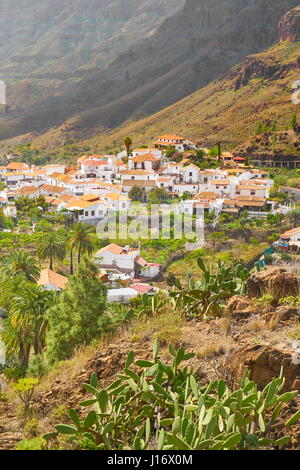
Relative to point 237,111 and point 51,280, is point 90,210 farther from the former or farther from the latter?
point 237,111

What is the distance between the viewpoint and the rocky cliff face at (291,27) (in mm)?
102375

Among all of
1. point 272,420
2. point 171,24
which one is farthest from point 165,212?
point 171,24

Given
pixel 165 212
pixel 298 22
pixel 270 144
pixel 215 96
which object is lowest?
pixel 165 212

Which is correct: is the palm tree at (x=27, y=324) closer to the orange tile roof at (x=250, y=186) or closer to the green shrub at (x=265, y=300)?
the green shrub at (x=265, y=300)

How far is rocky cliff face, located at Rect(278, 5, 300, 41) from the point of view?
336 feet

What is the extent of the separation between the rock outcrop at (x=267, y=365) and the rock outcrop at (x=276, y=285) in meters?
2.22

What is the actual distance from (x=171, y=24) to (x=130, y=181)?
143313mm

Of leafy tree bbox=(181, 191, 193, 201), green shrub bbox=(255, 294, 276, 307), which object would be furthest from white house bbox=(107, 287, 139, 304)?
leafy tree bbox=(181, 191, 193, 201)

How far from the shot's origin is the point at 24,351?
14.4 m

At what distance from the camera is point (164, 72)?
141 meters

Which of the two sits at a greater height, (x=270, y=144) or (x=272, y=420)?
(x=270, y=144)

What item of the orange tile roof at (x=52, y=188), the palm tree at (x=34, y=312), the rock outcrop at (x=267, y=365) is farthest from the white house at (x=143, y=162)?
the rock outcrop at (x=267, y=365)

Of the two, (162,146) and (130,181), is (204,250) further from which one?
(162,146)

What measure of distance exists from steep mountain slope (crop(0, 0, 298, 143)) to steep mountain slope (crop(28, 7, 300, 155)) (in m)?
15.8
